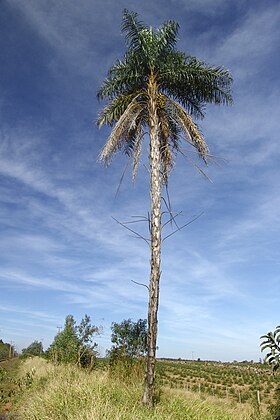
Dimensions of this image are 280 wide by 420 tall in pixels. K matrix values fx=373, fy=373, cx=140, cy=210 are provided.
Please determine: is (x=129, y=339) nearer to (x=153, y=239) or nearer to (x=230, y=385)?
(x=153, y=239)

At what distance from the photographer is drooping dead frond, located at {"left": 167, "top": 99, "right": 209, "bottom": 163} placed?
1002cm

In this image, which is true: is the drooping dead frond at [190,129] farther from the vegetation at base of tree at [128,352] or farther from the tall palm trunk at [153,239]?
the vegetation at base of tree at [128,352]

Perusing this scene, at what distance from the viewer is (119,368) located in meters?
12.5

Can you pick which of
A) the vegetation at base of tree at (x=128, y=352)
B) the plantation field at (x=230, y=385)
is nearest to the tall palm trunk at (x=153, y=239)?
the vegetation at base of tree at (x=128, y=352)

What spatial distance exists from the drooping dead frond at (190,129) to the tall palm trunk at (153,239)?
1.97 ft

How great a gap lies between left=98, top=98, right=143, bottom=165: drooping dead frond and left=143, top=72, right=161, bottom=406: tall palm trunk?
46 cm

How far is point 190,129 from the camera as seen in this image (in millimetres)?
10133

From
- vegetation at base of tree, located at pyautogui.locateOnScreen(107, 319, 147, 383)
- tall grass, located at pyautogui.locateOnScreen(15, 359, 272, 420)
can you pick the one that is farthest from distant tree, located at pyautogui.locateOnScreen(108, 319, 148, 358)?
tall grass, located at pyautogui.locateOnScreen(15, 359, 272, 420)

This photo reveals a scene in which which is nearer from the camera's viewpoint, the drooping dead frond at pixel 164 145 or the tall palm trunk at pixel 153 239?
the tall palm trunk at pixel 153 239

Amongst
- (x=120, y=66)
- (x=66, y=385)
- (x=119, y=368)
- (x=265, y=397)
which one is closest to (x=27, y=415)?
(x=66, y=385)

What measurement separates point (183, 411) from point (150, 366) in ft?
3.83

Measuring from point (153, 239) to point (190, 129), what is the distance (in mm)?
3287

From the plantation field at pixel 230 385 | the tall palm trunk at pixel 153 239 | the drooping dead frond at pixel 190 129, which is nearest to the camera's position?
the tall palm trunk at pixel 153 239

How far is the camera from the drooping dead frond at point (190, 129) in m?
10.0
